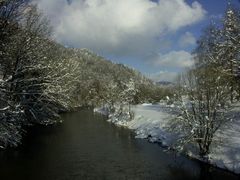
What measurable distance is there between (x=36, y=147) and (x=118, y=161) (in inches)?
402

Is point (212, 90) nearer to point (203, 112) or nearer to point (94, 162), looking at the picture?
point (203, 112)

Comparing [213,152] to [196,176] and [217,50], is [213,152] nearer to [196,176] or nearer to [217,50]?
[196,176]

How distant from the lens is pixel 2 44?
1797 centimetres

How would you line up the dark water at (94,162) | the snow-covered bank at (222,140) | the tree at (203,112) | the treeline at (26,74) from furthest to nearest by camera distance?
the tree at (203,112) < the snow-covered bank at (222,140) < the dark water at (94,162) < the treeline at (26,74)

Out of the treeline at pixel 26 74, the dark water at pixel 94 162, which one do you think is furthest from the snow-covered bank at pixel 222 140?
the treeline at pixel 26 74

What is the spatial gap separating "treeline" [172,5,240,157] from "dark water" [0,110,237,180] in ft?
8.87

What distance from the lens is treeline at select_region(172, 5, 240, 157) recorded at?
28780 mm

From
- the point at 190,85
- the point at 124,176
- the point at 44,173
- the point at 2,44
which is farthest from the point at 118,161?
the point at 2,44

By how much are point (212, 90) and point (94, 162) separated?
1194 centimetres

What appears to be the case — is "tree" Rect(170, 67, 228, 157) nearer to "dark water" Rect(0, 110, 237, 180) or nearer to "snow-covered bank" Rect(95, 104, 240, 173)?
"snow-covered bank" Rect(95, 104, 240, 173)

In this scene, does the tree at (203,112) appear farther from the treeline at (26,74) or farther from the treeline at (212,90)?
the treeline at (26,74)

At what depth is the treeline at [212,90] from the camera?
28.8 metres

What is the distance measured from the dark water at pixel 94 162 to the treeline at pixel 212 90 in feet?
8.87

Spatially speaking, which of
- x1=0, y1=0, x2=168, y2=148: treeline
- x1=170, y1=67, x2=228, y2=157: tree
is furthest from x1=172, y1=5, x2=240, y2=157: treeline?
x1=0, y1=0, x2=168, y2=148: treeline
